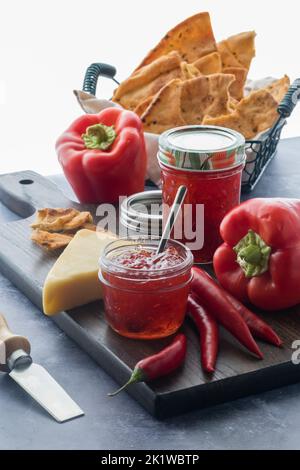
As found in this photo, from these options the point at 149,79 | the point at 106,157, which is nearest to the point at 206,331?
the point at 106,157

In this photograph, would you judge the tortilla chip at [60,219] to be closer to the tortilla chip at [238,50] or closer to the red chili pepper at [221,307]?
the red chili pepper at [221,307]

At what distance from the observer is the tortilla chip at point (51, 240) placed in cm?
201

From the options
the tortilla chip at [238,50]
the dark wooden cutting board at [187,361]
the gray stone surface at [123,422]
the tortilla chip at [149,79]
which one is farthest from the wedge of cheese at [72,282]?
the tortilla chip at [238,50]

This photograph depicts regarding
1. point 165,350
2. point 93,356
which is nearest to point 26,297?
point 93,356

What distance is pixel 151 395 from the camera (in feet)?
4.78

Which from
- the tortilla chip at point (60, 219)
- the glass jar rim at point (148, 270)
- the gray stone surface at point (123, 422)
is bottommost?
the tortilla chip at point (60, 219)

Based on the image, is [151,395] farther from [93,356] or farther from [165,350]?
[93,356]

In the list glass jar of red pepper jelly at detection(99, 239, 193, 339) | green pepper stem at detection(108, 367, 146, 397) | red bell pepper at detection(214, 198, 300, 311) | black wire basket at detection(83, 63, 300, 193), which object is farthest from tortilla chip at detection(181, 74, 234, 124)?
green pepper stem at detection(108, 367, 146, 397)

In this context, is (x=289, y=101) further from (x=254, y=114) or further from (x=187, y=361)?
(x=187, y=361)

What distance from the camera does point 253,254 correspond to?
1.71 m

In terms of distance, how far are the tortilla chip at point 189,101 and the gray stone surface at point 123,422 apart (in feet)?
3.01

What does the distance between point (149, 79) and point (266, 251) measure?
0.96 m

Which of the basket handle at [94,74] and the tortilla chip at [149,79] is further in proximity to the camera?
the basket handle at [94,74]
